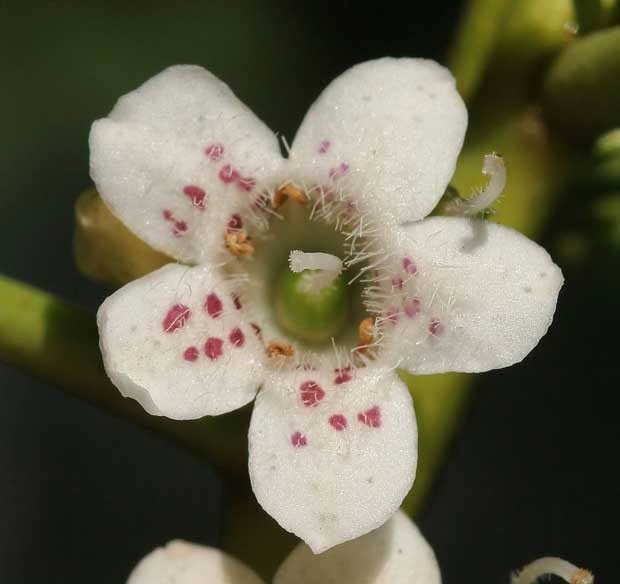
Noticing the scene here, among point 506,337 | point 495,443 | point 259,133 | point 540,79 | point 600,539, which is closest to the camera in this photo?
point 506,337

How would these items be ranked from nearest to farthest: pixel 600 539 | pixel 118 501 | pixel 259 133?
pixel 259 133, pixel 600 539, pixel 118 501

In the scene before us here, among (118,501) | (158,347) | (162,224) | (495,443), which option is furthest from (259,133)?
(118,501)

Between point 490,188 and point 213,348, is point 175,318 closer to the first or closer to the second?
point 213,348

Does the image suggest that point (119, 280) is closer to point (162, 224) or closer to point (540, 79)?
point (162, 224)

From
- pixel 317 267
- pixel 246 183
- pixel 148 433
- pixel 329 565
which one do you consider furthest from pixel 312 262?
pixel 148 433

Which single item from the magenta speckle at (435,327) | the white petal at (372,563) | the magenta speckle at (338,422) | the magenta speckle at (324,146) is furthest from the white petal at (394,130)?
the white petal at (372,563)

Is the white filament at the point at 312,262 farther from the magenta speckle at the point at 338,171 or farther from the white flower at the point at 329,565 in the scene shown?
the white flower at the point at 329,565

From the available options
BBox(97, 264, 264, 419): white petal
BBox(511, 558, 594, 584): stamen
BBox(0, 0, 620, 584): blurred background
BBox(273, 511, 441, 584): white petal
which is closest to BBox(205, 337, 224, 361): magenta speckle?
BBox(97, 264, 264, 419): white petal

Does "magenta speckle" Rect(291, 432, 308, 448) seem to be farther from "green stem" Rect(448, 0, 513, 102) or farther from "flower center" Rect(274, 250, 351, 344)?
"green stem" Rect(448, 0, 513, 102)
